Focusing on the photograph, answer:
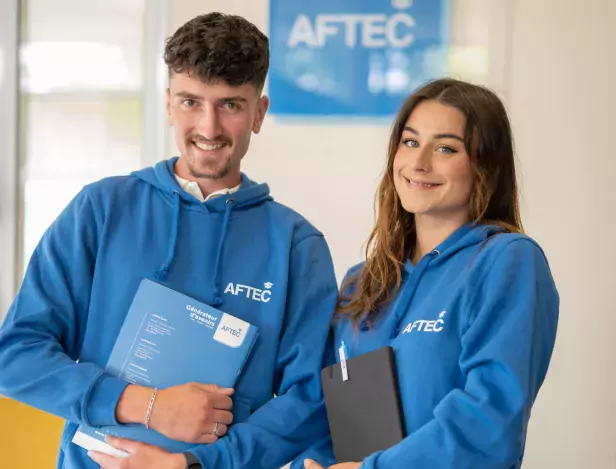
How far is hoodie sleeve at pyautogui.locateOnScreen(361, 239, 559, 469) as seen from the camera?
1427 mm

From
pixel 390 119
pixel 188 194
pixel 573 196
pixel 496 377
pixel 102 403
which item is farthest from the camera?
pixel 390 119

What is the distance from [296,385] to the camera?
5.67 feet

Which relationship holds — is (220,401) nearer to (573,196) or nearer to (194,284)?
(194,284)

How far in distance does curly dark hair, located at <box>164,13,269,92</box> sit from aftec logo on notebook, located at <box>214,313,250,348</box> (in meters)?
0.51

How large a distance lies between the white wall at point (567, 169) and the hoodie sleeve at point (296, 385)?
1.48m

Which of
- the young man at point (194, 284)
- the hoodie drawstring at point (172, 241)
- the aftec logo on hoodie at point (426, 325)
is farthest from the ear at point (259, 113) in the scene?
the aftec logo on hoodie at point (426, 325)

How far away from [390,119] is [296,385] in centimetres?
166

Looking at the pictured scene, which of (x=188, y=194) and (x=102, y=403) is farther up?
(x=188, y=194)

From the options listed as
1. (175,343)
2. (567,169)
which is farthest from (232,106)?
(567,169)

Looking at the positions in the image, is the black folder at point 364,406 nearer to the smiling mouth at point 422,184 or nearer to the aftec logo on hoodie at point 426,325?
the aftec logo on hoodie at point 426,325

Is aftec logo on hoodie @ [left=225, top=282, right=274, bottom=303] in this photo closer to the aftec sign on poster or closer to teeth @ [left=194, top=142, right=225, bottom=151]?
teeth @ [left=194, top=142, right=225, bottom=151]

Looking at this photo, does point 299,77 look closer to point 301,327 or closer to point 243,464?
point 301,327

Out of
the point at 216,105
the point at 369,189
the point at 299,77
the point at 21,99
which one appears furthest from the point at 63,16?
the point at 216,105

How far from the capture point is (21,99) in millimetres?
3529
